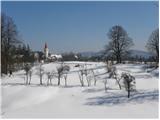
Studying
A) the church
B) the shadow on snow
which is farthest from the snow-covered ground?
the church

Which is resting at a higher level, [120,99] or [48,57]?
[48,57]

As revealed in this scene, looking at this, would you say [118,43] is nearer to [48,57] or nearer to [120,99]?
[120,99]

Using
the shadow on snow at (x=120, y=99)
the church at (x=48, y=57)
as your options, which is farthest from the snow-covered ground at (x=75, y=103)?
the church at (x=48, y=57)

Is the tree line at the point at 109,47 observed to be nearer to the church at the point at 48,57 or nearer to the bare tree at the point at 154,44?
the bare tree at the point at 154,44

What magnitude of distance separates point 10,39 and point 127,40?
2178 centimetres

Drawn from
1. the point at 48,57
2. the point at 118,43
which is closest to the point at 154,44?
the point at 118,43

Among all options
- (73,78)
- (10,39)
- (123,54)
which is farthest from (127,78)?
(123,54)

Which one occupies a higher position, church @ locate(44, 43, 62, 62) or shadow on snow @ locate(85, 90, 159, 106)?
church @ locate(44, 43, 62, 62)

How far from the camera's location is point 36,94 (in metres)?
26.2

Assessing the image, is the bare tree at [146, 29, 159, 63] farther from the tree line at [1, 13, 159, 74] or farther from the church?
the church

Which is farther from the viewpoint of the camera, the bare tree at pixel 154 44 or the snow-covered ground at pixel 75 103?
the bare tree at pixel 154 44

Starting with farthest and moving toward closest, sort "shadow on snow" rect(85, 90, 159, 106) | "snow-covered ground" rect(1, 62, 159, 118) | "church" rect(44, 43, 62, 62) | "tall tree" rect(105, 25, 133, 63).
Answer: "church" rect(44, 43, 62, 62) → "tall tree" rect(105, 25, 133, 63) → "shadow on snow" rect(85, 90, 159, 106) → "snow-covered ground" rect(1, 62, 159, 118)

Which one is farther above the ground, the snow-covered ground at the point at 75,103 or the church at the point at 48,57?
the church at the point at 48,57

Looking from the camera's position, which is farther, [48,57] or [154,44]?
[48,57]
